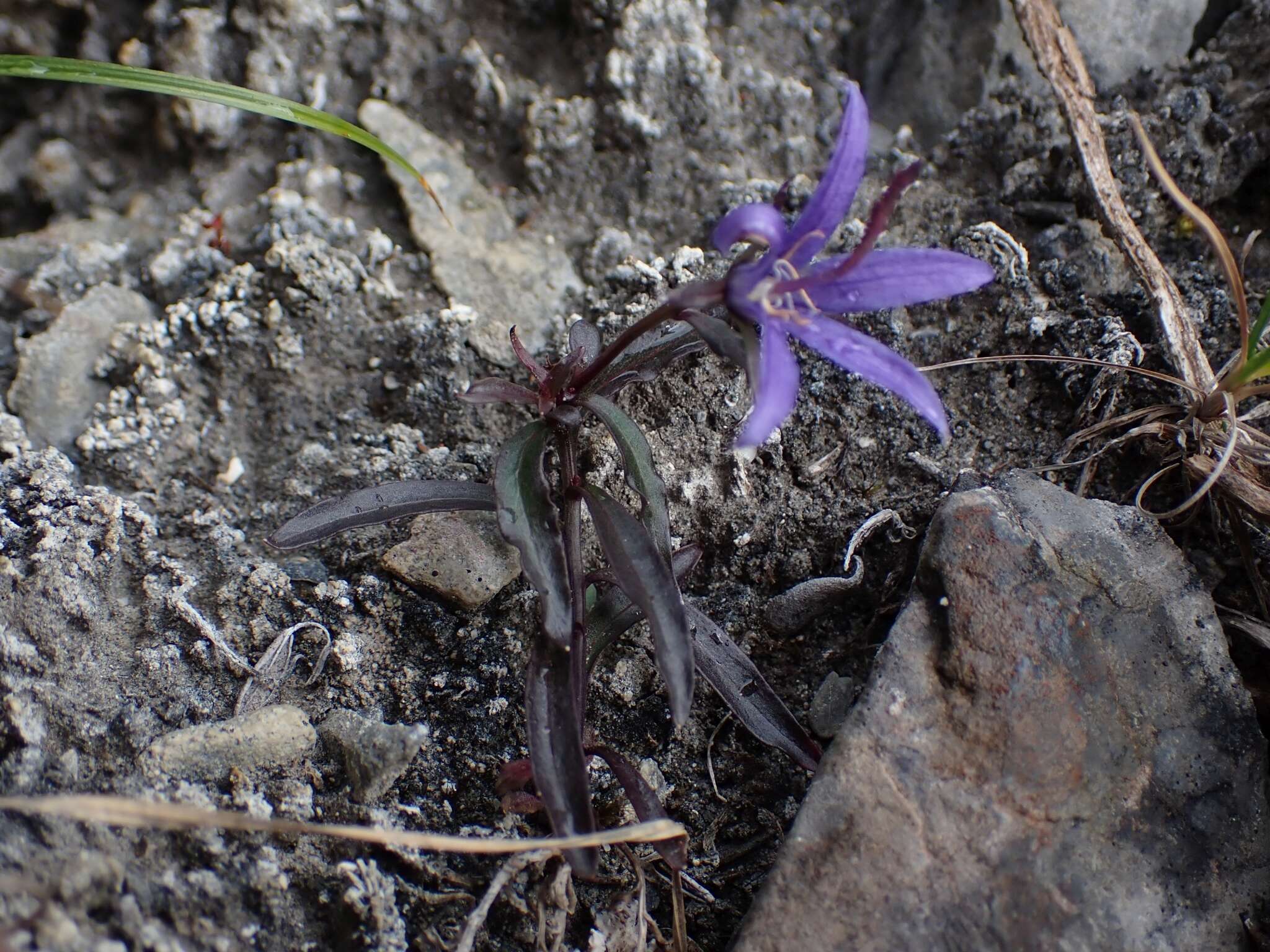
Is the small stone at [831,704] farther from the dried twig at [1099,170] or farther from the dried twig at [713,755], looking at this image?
the dried twig at [1099,170]

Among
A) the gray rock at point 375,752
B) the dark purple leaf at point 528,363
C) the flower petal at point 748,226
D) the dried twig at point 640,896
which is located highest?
the flower petal at point 748,226

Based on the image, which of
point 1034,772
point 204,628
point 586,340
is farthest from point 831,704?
point 204,628

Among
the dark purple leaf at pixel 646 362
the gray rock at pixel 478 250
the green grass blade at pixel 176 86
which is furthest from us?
the gray rock at pixel 478 250

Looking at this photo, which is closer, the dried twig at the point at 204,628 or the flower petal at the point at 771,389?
the flower petal at the point at 771,389

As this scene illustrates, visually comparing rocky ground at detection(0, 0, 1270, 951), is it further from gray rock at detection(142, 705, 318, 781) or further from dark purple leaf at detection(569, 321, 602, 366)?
dark purple leaf at detection(569, 321, 602, 366)

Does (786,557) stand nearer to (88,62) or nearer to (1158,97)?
(1158,97)

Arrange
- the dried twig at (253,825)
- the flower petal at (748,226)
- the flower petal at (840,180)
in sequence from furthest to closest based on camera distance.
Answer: the flower petal at (840,180), the flower petal at (748,226), the dried twig at (253,825)

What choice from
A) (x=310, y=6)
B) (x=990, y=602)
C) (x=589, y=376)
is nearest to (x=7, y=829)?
(x=589, y=376)

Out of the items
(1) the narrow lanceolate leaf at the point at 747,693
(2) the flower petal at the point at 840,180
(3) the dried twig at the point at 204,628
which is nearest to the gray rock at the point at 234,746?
(3) the dried twig at the point at 204,628
